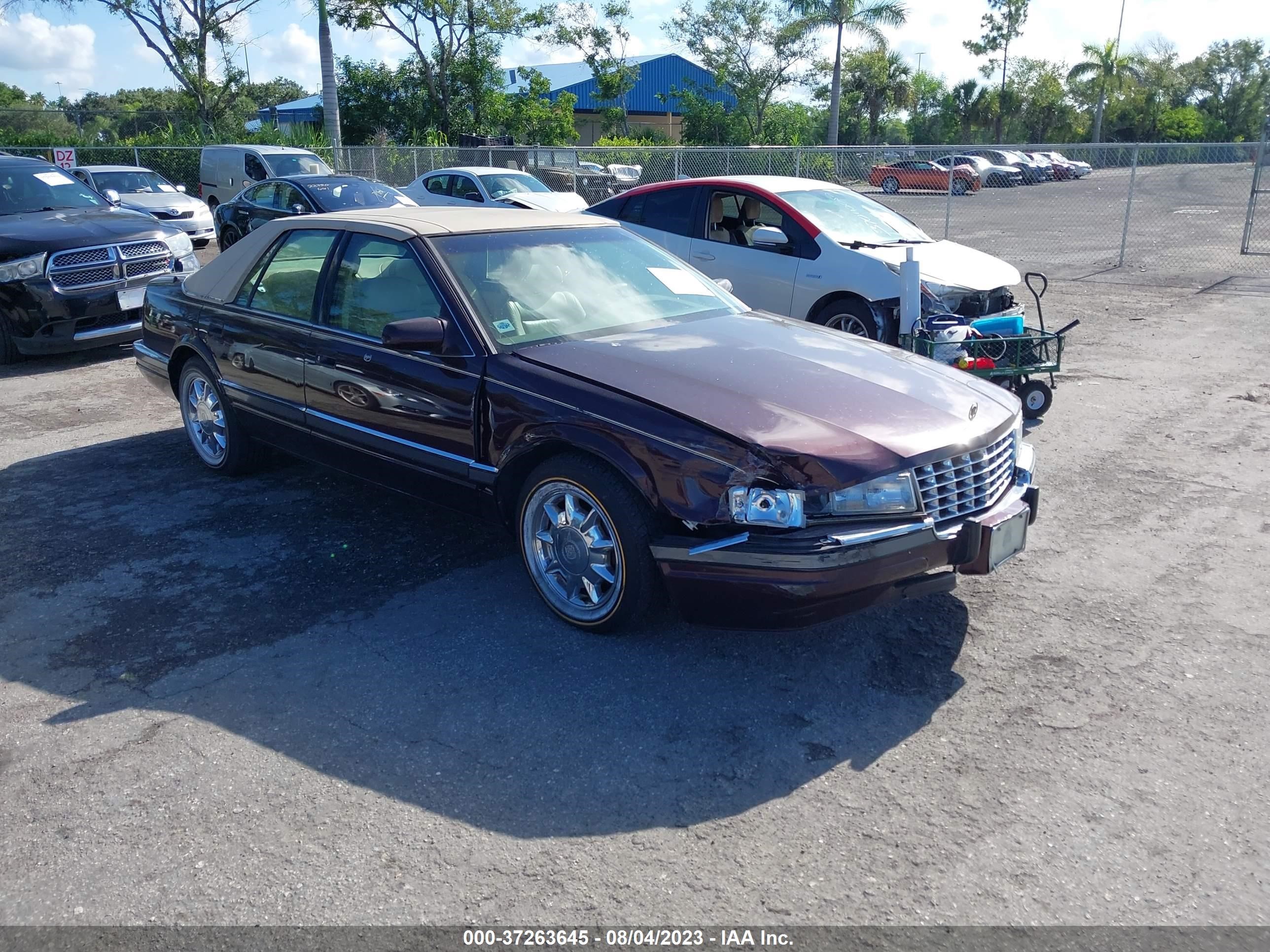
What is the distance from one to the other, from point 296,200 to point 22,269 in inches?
281

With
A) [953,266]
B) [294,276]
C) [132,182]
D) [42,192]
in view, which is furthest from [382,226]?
[132,182]

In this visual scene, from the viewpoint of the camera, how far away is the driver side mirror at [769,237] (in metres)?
8.34

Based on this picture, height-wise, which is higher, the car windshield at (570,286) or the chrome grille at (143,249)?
the car windshield at (570,286)

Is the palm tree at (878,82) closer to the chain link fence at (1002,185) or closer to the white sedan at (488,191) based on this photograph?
the chain link fence at (1002,185)

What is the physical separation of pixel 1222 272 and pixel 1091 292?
117 inches

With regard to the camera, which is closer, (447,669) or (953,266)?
(447,669)

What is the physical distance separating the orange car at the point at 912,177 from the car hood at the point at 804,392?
17542 millimetres

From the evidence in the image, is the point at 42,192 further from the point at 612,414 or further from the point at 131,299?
the point at 612,414

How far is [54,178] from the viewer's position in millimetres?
10727

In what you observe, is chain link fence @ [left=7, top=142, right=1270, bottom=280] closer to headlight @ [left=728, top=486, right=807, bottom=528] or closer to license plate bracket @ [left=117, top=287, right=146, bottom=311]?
license plate bracket @ [left=117, top=287, right=146, bottom=311]

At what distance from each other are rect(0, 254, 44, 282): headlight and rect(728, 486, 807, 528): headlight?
8.02 meters

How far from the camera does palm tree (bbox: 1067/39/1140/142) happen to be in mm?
68875

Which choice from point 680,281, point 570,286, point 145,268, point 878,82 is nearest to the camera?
point 570,286

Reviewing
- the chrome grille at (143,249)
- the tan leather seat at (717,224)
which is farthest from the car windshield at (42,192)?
the tan leather seat at (717,224)
